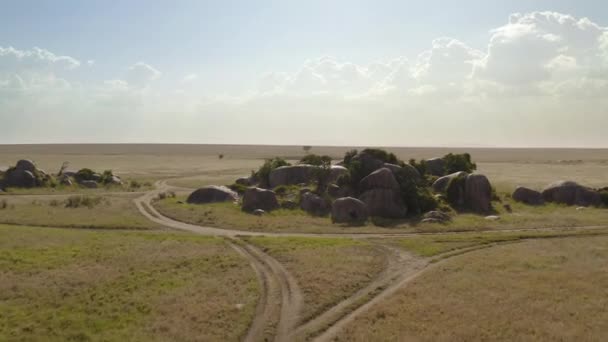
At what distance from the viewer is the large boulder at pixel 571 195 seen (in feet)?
163

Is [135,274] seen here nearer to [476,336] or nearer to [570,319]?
Answer: [476,336]

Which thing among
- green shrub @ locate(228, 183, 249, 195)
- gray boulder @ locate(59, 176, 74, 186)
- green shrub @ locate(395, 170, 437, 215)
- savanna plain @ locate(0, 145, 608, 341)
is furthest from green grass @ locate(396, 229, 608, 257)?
gray boulder @ locate(59, 176, 74, 186)

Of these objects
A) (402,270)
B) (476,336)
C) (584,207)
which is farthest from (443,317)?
(584,207)

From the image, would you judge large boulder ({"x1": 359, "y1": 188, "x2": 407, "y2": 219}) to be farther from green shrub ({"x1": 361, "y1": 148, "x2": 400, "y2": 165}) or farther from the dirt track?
the dirt track

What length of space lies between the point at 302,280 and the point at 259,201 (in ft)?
82.8

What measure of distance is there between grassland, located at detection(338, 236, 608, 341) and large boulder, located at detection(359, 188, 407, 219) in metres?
16.6

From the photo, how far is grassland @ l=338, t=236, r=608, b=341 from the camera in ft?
56.1

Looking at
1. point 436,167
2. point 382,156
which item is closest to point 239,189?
point 382,156

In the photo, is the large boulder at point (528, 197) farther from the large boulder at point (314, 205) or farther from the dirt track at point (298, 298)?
the dirt track at point (298, 298)

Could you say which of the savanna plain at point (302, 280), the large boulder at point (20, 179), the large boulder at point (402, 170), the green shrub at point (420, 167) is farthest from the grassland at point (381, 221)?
the large boulder at point (20, 179)

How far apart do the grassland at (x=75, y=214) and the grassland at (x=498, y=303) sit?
2674cm

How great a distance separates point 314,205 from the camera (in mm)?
47000

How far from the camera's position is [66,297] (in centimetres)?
2078

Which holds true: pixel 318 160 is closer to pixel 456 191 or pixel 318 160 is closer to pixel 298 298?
pixel 456 191
